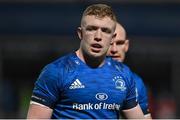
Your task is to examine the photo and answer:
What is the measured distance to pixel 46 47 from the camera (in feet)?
58.3

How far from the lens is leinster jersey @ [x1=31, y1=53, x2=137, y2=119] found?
4.89 metres

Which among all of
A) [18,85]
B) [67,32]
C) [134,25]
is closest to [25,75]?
[18,85]

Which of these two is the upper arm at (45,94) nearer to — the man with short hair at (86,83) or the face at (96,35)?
the man with short hair at (86,83)

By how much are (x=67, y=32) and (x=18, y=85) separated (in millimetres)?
1909

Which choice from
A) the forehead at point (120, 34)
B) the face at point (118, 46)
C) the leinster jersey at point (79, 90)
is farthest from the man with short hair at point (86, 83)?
the forehead at point (120, 34)

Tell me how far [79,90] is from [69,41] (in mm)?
12435

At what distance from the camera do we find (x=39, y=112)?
489 cm

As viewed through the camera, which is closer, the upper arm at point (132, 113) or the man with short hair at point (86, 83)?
the man with short hair at point (86, 83)

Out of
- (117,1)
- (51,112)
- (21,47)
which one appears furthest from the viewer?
(21,47)

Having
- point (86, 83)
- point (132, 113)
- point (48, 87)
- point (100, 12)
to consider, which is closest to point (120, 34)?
point (132, 113)

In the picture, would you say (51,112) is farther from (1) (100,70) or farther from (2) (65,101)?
(1) (100,70)

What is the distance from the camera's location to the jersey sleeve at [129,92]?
5.13 m

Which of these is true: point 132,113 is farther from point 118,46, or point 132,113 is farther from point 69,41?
point 69,41

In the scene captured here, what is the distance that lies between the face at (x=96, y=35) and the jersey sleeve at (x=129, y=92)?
0.26 m
